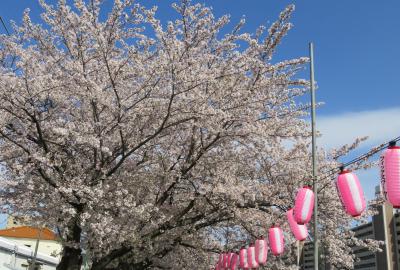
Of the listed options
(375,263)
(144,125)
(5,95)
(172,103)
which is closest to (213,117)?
(172,103)

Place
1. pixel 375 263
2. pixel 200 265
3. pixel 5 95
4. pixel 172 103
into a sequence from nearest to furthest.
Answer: pixel 5 95
pixel 172 103
pixel 200 265
pixel 375 263

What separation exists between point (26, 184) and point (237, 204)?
627 centimetres

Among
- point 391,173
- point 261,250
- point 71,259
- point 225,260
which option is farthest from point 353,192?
point 225,260

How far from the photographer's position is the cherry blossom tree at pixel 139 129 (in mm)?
10711

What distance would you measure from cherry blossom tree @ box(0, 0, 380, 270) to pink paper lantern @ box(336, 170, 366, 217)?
11.6ft

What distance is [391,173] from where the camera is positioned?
23.6 feet

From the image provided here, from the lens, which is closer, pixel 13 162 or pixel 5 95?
pixel 5 95

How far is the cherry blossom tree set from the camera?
10.7 m

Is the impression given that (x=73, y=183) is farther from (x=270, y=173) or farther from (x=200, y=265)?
(x=200, y=265)

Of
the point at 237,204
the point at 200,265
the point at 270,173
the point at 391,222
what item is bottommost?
the point at 200,265

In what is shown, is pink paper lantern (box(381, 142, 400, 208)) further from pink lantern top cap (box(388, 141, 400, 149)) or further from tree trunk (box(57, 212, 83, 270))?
tree trunk (box(57, 212, 83, 270))

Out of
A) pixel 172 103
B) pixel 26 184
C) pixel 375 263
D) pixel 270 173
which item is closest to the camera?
pixel 172 103

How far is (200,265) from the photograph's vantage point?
19875mm

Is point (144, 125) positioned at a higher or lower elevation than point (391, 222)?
lower
